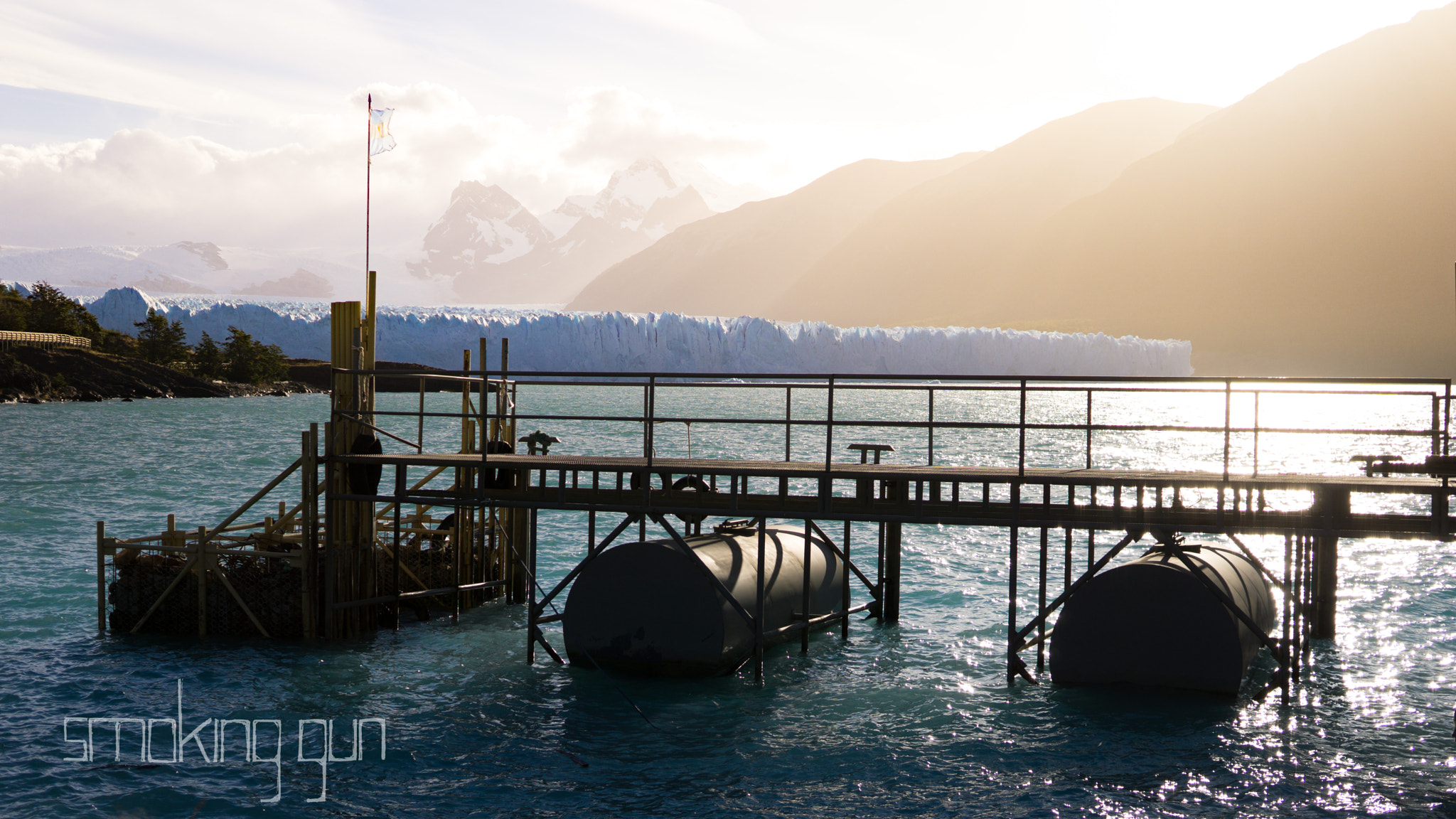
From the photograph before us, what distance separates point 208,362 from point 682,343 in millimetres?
51574

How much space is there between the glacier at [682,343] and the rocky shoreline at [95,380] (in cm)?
598

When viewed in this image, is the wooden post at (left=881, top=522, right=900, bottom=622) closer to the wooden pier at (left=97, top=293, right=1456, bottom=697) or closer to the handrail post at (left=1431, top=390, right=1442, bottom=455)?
the wooden pier at (left=97, top=293, right=1456, bottom=697)

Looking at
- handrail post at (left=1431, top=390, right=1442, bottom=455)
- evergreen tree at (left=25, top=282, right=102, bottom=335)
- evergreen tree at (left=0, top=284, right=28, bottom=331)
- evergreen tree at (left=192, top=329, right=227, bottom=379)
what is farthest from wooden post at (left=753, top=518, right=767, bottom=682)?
evergreen tree at (left=192, top=329, right=227, bottom=379)

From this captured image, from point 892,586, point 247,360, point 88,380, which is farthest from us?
point 247,360

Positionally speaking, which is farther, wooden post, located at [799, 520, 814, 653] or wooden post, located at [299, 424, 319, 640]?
wooden post, located at [799, 520, 814, 653]

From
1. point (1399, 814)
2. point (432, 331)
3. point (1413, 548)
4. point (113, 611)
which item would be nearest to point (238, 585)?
point (113, 611)

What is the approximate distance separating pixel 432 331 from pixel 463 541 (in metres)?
96.3

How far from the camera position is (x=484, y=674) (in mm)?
17062

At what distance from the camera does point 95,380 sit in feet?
353

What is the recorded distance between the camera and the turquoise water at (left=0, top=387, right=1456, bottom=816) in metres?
12.4

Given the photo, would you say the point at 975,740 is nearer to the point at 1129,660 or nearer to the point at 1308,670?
the point at 1129,660

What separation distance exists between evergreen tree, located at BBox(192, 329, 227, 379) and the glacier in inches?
270

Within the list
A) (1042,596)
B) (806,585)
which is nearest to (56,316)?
(806,585)

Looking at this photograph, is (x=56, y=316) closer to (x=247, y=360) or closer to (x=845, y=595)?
(x=247, y=360)
